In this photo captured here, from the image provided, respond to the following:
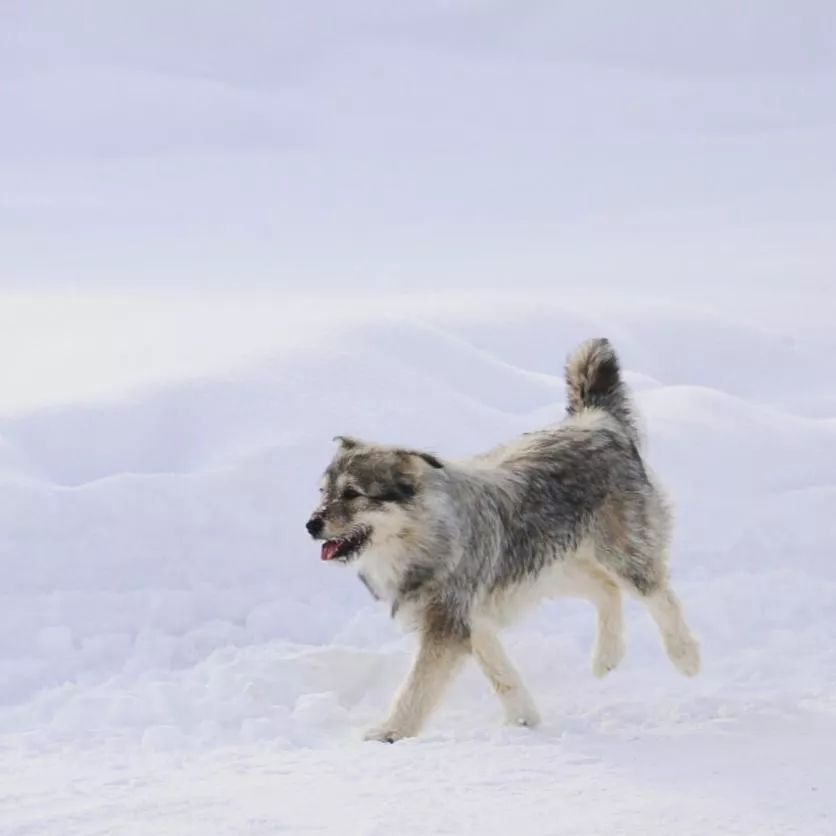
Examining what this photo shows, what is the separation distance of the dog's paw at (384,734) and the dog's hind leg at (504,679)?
48 cm

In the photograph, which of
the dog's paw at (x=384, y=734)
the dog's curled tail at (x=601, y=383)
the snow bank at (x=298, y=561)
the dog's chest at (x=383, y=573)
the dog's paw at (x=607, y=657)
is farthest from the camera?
the dog's curled tail at (x=601, y=383)

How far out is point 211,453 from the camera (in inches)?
341

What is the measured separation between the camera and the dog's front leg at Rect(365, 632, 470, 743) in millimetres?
5277

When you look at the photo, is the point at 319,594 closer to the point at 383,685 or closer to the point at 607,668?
the point at 383,685

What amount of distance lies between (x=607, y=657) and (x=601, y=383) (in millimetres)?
1402

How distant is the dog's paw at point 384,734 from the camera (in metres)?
5.21

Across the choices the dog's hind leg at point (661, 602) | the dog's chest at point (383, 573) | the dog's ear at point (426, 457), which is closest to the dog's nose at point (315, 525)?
the dog's chest at point (383, 573)

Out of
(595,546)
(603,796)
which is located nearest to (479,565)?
(595,546)

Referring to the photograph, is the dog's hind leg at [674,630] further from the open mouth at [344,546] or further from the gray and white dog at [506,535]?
the open mouth at [344,546]

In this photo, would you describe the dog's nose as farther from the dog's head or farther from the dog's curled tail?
the dog's curled tail

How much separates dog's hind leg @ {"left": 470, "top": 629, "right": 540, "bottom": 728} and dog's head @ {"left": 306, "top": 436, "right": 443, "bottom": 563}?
660 millimetres

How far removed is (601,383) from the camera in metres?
6.42

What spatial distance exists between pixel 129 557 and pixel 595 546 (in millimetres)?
2879

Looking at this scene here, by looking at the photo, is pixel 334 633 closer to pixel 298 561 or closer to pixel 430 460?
pixel 298 561
